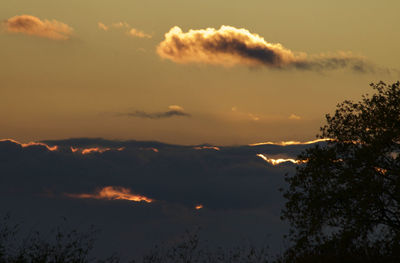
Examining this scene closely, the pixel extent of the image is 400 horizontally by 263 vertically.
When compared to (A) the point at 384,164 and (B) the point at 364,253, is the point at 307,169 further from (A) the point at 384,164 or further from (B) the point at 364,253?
(B) the point at 364,253

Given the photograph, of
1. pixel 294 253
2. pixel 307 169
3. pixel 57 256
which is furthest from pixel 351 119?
pixel 57 256

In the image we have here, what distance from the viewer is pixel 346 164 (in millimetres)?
30953

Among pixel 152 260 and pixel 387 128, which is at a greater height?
pixel 387 128

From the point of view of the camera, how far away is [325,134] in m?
33.0

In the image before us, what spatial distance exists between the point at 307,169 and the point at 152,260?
1186cm

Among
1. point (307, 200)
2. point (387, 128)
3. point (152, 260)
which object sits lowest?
point (152, 260)

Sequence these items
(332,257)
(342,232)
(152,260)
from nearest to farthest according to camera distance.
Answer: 1. (332,257)
2. (152,260)
3. (342,232)

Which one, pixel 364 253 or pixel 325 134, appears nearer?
pixel 364 253

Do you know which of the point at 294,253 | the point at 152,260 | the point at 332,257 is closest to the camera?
the point at 332,257

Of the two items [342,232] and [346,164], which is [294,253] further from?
[346,164]

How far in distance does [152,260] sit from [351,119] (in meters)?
15.1

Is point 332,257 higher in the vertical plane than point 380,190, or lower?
lower

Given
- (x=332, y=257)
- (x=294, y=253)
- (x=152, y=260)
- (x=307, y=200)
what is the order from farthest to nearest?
(x=307, y=200) < (x=294, y=253) < (x=152, y=260) < (x=332, y=257)

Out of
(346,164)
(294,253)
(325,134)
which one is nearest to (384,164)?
(346,164)
